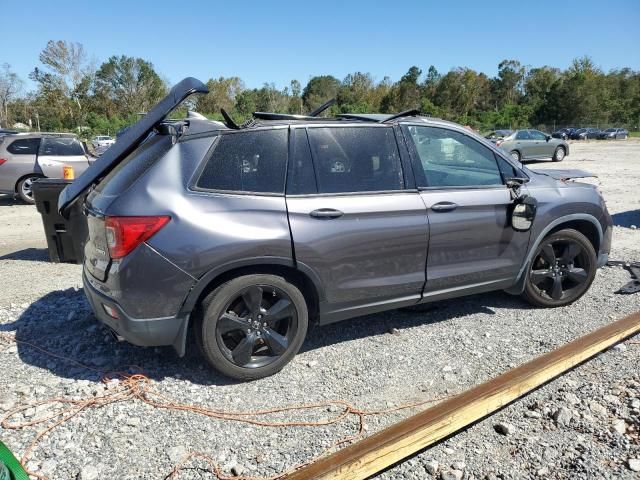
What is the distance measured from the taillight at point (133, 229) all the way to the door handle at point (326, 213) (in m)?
0.97

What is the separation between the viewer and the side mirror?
4.22 meters

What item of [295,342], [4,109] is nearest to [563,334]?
[295,342]

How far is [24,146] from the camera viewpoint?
11.6 m

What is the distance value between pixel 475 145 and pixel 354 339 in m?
1.94

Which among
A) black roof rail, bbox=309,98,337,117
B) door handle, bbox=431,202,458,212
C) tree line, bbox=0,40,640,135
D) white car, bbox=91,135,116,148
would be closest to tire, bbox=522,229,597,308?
door handle, bbox=431,202,458,212

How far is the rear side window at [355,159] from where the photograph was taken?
360cm

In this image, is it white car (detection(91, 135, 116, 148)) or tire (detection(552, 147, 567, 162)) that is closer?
tire (detection(552, 147, 567, 162))

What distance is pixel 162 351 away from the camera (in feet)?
13.0

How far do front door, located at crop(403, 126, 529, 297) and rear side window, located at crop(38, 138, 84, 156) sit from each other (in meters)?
10.3

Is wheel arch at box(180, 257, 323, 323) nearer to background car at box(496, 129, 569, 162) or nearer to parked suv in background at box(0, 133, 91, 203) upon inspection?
parked suv in background at box(0, 133, 91, 203)

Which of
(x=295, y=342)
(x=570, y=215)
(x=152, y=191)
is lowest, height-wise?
(x=295, y=342)

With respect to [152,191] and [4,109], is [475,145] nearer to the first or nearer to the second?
[152,191]

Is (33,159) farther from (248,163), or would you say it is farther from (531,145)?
(531,145)

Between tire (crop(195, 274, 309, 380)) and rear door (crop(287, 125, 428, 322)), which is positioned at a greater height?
rear door (crop(287, 125, 428, 322))
